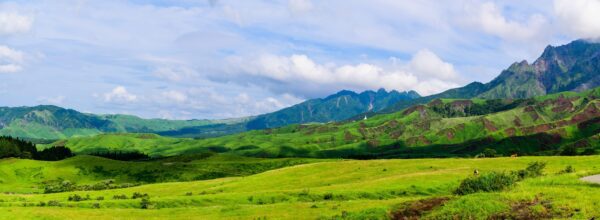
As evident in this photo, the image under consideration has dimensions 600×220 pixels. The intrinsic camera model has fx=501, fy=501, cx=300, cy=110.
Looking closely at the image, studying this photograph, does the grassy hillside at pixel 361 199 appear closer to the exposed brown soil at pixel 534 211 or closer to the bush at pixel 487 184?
the exposed brown soil at pixel 534 211

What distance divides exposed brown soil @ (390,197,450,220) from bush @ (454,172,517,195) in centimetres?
Answer: 500

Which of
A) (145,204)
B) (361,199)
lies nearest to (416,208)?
(361,199)

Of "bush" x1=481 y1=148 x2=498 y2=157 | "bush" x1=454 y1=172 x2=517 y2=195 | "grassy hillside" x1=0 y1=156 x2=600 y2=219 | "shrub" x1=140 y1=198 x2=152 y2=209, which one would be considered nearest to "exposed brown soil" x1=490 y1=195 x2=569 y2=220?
"grassy hillside" x1=0 y1=156 x2=600 y2=219

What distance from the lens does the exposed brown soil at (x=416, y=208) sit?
3675 centimetres

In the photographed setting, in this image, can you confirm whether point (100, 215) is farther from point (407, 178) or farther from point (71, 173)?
point (71, 173)

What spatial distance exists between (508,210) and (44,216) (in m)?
44.9

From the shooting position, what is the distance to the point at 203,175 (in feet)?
635

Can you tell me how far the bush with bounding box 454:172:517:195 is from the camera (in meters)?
41.8

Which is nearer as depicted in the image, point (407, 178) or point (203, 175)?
point (407, 178)

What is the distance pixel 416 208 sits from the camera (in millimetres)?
38125

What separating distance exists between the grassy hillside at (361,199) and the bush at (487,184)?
3.60 ft

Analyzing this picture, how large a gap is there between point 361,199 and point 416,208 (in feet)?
72.3

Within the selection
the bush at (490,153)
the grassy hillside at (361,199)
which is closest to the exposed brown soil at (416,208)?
the grassy hillside at (361,199)

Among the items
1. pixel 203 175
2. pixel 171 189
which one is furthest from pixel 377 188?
pixel 203 175
